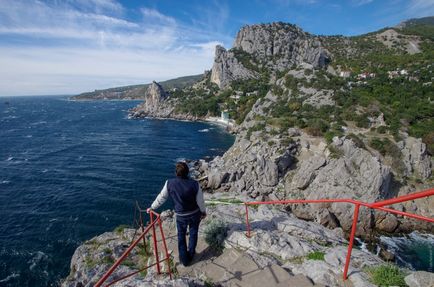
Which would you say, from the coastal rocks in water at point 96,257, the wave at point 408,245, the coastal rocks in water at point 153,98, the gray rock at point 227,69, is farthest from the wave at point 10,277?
the gray rock at point 227,69

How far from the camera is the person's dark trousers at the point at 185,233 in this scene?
6.62m

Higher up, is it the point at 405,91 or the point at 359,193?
the point at 405,91

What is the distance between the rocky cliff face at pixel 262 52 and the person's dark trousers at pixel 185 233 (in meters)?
114

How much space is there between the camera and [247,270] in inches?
263

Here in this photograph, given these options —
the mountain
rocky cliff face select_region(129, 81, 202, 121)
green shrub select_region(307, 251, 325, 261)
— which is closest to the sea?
the mountain

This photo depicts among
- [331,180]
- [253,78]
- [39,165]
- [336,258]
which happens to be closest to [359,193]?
[331,180]

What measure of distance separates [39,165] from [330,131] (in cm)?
4723

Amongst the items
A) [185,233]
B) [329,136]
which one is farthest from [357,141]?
[185,233]

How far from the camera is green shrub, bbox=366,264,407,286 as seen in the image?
5.77 meters

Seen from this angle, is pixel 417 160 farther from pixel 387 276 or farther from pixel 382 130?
pixel 387 276

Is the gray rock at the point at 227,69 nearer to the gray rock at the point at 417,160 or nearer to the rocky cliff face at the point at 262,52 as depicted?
the rocky cliff face at the point at 262,52

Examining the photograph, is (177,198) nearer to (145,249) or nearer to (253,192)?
(145,249)

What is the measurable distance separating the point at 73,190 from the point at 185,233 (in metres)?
33.8

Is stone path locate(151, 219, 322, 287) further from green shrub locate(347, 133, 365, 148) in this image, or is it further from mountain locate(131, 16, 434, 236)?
green shrub locate(347, 133, 365, 148)
